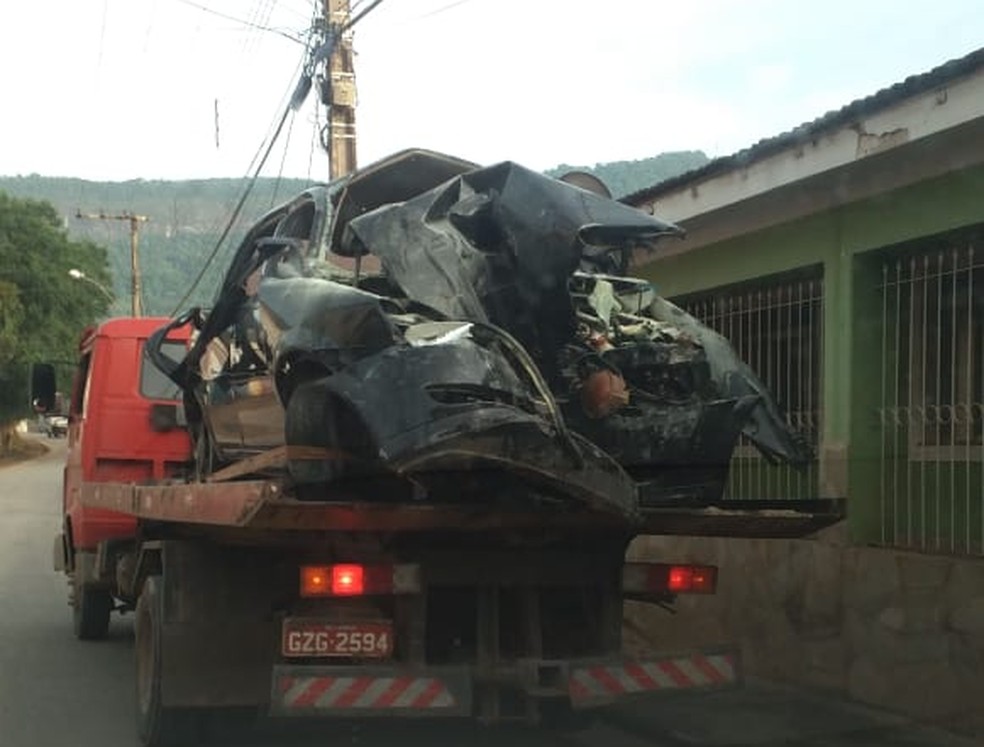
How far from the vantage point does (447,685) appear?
5.29 meters

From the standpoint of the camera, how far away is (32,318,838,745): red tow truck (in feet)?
16.9

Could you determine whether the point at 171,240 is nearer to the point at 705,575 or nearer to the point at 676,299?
the point at 676,299

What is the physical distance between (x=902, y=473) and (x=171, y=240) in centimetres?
4818

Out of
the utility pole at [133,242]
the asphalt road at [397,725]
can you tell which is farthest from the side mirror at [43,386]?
the utility pole at [133,242]

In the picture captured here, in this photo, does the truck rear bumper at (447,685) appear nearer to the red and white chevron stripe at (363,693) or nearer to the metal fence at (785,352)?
the red and white chevron stripe at (363,693)

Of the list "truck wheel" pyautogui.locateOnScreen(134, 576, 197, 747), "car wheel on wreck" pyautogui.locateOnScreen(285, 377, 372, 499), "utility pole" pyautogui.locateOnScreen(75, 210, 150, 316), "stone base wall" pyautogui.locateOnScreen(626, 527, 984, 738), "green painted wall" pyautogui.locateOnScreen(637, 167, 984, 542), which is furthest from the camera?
"utility pole" pyautogui.locateOnScreen(75, 210, 150, 316)

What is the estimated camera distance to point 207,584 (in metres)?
5.88

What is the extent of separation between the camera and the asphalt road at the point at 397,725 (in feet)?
21.7

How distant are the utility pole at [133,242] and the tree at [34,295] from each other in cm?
168

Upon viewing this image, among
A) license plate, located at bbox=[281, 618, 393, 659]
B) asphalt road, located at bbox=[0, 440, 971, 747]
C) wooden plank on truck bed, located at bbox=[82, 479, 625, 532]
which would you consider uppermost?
wooden plank on truck bed, located at bbox=[82, 479, 625, 532]

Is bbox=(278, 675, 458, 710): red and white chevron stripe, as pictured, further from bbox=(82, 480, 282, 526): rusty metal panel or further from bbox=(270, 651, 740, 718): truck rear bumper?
bbox=(82, 480, 282, 526): rusty metal panel

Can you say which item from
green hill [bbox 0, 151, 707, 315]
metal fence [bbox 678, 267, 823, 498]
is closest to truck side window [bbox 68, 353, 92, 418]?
metal fence [bbox 678, 267, 823, 498]

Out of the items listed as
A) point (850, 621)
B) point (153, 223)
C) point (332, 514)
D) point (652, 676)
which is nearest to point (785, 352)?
point (850, 621)

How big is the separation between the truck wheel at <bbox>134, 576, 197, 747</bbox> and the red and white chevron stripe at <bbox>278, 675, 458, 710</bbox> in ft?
3.35
